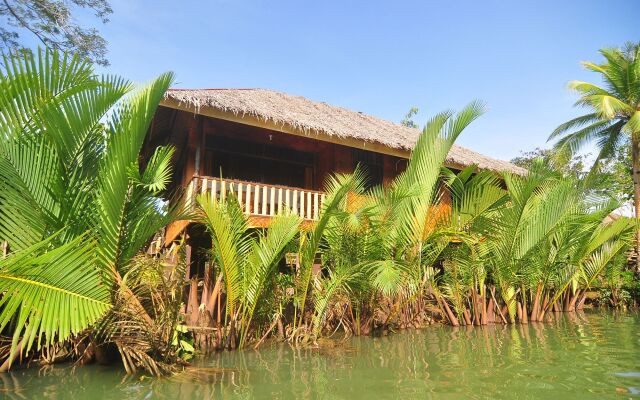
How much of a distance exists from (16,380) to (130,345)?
3.33 ft

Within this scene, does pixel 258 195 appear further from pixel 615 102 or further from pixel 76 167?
pixel 615 102

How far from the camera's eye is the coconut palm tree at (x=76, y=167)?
3660 mm

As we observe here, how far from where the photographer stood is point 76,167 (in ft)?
13.6

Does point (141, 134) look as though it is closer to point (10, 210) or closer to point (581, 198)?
point (10, 210)

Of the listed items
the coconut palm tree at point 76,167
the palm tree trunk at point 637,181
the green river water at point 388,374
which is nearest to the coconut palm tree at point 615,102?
the palm tree trunk at point 637,181

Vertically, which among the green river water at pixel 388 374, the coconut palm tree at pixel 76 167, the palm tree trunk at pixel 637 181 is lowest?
the green river water at pixel 388 374

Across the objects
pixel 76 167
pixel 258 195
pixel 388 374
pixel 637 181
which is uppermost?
pixel 637 181

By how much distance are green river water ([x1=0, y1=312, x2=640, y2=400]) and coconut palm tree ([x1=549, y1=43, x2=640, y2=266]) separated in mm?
7937

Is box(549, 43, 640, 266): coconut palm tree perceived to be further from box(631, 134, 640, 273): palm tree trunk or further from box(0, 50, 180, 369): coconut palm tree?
box(0, 50, 180, 369): coconut palm tree

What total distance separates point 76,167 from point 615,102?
1278 cm

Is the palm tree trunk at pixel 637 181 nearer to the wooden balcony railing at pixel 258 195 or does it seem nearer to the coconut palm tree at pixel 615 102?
the coconut palm tree at pixel 615 102

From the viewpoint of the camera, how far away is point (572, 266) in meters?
8.05

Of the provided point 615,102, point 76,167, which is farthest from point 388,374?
point 615,102

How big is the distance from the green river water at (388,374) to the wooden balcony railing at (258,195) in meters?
2.30
